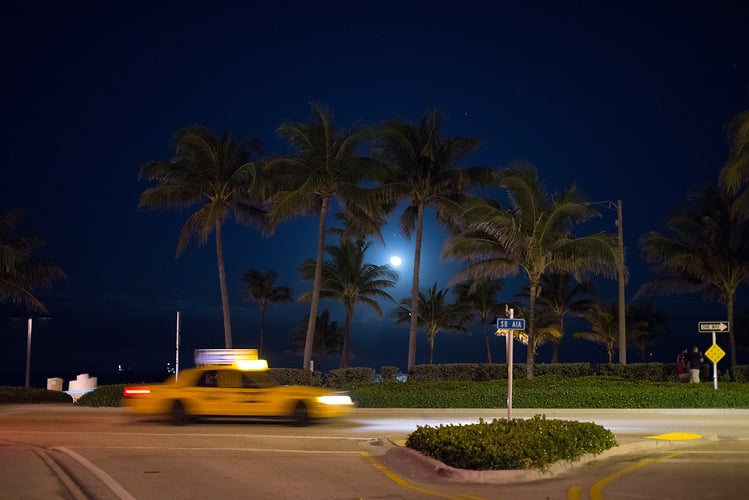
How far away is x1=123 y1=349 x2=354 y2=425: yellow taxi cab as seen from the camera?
19.3 meters

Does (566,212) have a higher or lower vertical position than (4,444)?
higher

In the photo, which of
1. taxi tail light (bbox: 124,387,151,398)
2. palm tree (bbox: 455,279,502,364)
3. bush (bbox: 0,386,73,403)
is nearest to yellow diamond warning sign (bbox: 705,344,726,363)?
taxi tail light (bbox: 124,387,151,398)

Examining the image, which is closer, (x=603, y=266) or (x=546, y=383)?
(x=546, y=383)

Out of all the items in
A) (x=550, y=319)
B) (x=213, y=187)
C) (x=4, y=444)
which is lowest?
(x=4, y=444)

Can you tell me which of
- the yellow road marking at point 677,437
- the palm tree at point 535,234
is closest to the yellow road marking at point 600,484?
the yellow road marking at point 677,437

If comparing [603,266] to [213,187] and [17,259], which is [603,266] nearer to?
[213,187]

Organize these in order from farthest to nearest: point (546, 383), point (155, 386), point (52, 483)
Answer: point (546, 383), point (155, 386), point (52, 483)

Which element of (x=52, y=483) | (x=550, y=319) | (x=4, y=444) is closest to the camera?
(x=52, y=483)

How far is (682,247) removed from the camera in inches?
1511

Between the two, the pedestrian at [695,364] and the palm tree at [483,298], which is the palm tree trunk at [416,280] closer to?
the pedestrian at [695,364]

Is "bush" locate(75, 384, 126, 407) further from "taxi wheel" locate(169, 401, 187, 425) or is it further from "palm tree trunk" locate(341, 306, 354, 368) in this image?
"palm tree trunk" locate(341, 306, 354, 368)

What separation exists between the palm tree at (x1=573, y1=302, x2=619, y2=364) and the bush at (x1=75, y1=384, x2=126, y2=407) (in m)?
40.6

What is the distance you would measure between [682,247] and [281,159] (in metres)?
18.7

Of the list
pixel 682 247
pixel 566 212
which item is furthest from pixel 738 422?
pixel 682 247
